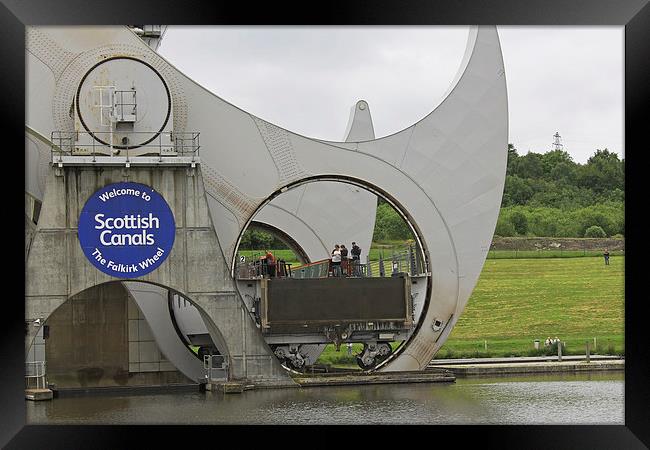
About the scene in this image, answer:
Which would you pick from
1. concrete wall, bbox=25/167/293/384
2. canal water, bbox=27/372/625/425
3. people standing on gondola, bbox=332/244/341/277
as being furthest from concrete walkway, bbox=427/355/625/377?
concrete wall, bbox=25/167/293/384

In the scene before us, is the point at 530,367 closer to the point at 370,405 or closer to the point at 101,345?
the point at 370,405

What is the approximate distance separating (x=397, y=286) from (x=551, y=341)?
33.2 ft

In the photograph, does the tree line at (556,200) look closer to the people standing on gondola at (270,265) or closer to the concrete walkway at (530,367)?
the concrete walkway at (530,367)

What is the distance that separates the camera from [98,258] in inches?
776

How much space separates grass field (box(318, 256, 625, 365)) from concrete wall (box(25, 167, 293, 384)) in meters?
13.6

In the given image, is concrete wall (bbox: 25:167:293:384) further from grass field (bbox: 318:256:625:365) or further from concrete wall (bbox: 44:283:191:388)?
grass field (bbox: 318:256:625:365)

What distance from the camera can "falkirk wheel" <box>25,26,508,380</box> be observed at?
19844mm

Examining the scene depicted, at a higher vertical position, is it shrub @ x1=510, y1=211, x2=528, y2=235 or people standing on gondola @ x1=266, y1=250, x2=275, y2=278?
shrub @ x1=510, y1=211, x2=528, y2=235
